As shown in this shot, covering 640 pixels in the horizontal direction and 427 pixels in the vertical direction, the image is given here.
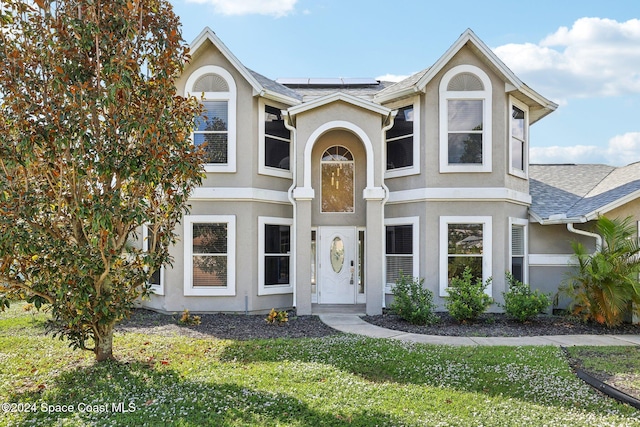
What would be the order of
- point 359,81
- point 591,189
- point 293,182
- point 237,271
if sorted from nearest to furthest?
point 237,271 < point 293,182 < point 591,189 < point 359,81

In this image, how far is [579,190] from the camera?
1407 cm

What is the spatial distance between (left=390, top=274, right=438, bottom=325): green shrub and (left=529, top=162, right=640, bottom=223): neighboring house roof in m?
4.41

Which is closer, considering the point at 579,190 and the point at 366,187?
the point at 366,187

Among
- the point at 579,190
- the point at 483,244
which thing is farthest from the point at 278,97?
the point at 579,190

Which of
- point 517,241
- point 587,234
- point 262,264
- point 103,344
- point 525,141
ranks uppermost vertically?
point 525,141

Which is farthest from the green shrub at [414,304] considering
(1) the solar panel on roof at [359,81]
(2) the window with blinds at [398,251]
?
(1) the solar panel on roof at [359,81]

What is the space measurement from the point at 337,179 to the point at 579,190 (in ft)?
26.1

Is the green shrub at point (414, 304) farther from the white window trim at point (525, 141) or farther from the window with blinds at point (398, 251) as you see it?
the white window trim at point (525, 141)

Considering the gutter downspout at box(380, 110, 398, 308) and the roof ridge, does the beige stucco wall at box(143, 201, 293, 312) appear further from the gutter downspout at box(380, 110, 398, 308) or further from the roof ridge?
the roof ridge

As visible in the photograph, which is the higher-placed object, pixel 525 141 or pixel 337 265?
pixel 525 141

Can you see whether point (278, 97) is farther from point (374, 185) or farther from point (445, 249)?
point (445, 249)

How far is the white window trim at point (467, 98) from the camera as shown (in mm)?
11773

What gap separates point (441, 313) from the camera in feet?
37.9

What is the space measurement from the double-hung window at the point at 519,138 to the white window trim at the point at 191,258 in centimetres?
794
